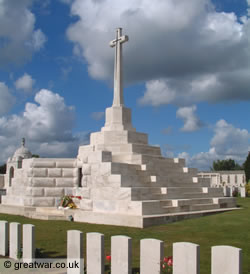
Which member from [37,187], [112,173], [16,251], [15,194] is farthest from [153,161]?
[16,251]

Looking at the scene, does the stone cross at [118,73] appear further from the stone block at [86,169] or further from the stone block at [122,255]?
the stone block at [122,255]

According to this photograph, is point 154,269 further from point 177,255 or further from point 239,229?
point 239,229

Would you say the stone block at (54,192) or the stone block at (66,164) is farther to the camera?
the stone block at (66,164)

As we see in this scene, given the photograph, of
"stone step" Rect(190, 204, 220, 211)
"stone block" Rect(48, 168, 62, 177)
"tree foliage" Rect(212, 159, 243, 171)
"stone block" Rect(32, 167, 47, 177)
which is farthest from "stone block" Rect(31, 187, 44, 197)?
"tree foliage" Rect(212, 159, 243, 171)

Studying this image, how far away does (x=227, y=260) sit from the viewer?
4.18 metres

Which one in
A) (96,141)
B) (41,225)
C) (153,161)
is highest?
(96,141)

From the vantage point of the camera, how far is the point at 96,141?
1617cm

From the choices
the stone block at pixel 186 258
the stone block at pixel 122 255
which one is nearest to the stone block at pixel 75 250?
the stone block at pixel 122 255

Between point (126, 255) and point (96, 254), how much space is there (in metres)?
0.61

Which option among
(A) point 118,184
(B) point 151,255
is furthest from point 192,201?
(B) point 151,255

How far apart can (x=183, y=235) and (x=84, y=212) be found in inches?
170

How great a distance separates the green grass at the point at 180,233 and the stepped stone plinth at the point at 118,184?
699mm

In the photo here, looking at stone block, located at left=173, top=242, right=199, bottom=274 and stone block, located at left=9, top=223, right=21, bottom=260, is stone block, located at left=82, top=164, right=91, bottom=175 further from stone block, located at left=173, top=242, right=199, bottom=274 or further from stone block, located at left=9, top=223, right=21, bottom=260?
stone block, located at left=173, top=242, right=199, bottom=274

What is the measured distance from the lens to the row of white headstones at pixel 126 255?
422 cm
